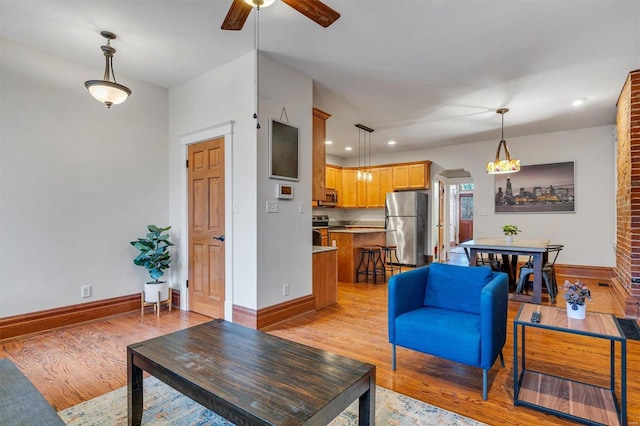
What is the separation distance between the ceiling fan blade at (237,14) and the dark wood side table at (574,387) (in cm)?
247

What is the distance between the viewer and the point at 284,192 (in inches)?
138

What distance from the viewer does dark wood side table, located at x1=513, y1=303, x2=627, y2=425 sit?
1782 millimetres

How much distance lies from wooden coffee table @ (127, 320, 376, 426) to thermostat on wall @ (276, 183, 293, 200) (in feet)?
5.77

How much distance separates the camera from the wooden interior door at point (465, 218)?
41.7ft

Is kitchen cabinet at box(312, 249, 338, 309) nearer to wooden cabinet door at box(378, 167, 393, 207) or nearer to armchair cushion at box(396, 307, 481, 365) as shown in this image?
armchair cushion at box(396, 307, 481, 365)

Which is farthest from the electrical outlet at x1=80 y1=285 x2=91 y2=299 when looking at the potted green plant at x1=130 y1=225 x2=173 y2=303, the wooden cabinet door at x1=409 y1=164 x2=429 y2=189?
the wooden cabinet door at x1=409 y1=164 x2=429 y2=189

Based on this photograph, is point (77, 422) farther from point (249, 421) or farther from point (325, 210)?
point (325, 210)

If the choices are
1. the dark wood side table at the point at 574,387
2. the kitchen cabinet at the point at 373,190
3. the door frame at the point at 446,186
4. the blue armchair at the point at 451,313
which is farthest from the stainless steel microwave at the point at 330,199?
the dark wood side table at the point at 574,387

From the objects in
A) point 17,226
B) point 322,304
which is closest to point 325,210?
point 322,304

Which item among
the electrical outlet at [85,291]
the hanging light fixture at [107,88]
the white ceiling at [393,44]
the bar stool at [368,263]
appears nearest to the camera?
the white ceiling at [393,44]

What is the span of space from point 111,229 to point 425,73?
4.00 metres

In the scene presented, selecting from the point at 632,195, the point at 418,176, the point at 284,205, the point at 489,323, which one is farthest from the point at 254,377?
the point at 418,176

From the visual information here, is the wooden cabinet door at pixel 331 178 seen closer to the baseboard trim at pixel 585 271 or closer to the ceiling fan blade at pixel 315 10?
the baseboard trim at pixel 585 271

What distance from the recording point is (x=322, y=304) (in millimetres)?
4148
